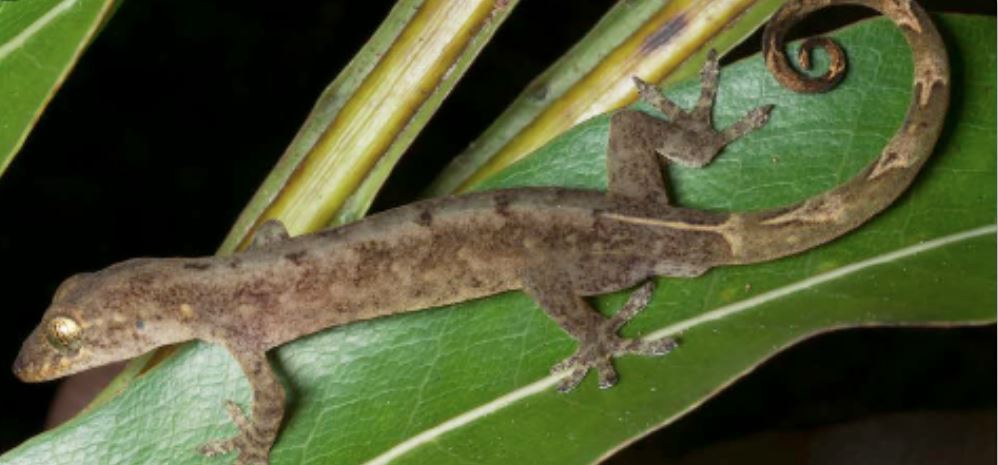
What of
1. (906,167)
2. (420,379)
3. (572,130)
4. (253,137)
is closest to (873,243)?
(906,167)

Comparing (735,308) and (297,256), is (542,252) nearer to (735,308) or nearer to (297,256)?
(735,308)

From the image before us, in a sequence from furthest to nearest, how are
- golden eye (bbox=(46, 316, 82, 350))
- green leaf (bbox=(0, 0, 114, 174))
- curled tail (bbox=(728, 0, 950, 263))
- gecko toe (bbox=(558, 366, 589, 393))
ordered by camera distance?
1. golden eye (bbox=(46, 316, 82, 350))
2. gecko toe (bbox=(558, 366, 589, 393))
3. curled tail (bbox=(728, 0, 950, 263))
4. green leaf (bbox=(0, 0, 114, 174))

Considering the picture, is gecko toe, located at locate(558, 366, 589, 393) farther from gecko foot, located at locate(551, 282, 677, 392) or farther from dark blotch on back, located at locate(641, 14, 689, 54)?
dark blotch on back, located at locate(641, 14, 689, 54)

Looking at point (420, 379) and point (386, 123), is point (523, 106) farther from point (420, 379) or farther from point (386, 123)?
point (420, 379)

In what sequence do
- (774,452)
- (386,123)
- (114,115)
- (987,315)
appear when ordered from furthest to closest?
(114,115) < (774,452) < (386,123) < (987,315)

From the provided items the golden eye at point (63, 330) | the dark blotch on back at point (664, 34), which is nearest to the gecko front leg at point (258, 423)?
the golden eye at point (63, 330)

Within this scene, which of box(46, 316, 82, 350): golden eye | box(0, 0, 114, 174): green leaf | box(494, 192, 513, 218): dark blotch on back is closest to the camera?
box(0, 0, 114, 174): green leaf

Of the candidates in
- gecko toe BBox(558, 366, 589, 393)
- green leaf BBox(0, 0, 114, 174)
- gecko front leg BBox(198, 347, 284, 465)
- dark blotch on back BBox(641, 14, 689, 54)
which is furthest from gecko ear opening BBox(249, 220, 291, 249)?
dark blotch on back BBox(641, 14, 689, 54)
